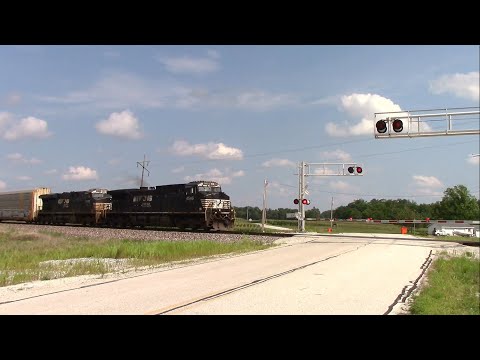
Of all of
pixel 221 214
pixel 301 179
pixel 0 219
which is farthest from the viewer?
pixel 0 219

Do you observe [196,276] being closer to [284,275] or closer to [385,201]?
[284,275]

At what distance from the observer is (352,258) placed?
2128 cm

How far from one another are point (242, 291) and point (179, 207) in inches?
1211

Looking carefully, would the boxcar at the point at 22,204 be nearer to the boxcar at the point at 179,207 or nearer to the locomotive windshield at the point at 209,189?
the boxcar at the point at 179,207

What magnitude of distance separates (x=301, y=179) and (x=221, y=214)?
9849 mm

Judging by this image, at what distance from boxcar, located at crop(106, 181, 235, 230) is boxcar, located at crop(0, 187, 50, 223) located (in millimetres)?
18342

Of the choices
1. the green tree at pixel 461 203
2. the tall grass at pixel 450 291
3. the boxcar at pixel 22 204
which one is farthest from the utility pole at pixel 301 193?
the boxcar at pixel 22 204

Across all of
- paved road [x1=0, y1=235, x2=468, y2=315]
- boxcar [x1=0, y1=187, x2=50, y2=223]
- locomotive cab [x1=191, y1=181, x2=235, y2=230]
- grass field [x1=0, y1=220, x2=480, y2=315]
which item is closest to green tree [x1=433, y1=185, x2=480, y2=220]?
grass field [x1=0, y1=220, x2=480, y2=315]

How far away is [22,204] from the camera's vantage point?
6316 cm

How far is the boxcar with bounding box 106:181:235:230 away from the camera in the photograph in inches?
1576

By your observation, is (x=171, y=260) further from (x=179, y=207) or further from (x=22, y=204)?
(x=22, y=204)

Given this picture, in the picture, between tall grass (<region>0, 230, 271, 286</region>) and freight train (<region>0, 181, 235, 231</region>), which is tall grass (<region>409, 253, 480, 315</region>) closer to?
tall grass (<region>0, 230, 271, 286</region>)
